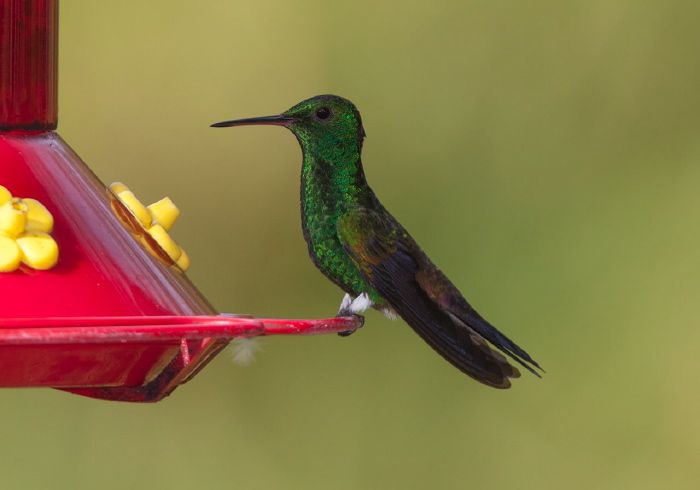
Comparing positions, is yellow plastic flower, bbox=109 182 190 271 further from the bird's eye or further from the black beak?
the bird's eye

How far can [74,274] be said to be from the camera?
2045mm

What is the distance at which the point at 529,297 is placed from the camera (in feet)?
19.6

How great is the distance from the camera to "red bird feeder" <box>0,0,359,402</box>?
75.0 inches

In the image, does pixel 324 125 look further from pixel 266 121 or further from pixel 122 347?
pixel 122 347

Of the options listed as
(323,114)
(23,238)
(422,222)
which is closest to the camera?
(23,238)

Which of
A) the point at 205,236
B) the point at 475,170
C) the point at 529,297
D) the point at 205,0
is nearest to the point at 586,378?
the point at 529,297

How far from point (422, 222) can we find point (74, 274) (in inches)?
163

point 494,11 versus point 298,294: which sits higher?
point 494,11

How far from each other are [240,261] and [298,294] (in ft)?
1.18

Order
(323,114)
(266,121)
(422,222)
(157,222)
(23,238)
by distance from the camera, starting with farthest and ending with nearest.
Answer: (422,222) < (323,114) < (266,121) < (157,222) < (23,238)

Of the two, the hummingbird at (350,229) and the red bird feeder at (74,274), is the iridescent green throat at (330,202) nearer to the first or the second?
the hummingbird at (350,229)

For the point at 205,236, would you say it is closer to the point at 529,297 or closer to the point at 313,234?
the point at 529,297

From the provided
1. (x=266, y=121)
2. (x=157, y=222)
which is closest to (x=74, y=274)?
(x=157, y=222)

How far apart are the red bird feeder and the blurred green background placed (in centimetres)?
324
